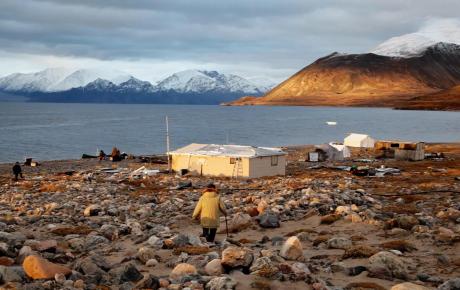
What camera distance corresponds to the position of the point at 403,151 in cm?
4875

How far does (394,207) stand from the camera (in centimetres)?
1812

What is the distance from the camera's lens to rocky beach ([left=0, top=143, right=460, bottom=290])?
29.1 feet

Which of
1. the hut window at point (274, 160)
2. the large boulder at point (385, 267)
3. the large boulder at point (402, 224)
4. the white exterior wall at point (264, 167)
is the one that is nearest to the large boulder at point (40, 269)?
the large boulder at point (385, 267)

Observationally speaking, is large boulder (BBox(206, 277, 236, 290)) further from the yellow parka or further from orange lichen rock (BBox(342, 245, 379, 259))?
the yellow parka

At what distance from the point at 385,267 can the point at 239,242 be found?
429cm

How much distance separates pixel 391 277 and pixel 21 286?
7090 millimetres

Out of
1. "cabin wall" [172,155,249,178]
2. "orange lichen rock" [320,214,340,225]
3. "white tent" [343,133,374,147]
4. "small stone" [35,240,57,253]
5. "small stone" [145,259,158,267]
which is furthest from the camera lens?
"white tent" [343,133,374,147]

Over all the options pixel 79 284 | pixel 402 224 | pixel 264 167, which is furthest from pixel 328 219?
pixel 264 167

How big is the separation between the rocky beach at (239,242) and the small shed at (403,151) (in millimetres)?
24408

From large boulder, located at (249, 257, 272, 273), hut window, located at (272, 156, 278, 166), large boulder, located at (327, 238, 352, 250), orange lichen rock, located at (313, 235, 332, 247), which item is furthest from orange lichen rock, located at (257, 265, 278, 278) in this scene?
hut window, located at (272, 156, 278, 166)

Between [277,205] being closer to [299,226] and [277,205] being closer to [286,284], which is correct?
[299,226]

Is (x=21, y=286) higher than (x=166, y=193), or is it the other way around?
(x=21, y=286)

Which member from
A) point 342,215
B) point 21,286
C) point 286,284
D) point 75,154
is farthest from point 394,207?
point 75,154

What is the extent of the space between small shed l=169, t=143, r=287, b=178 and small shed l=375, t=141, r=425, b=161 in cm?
1818
